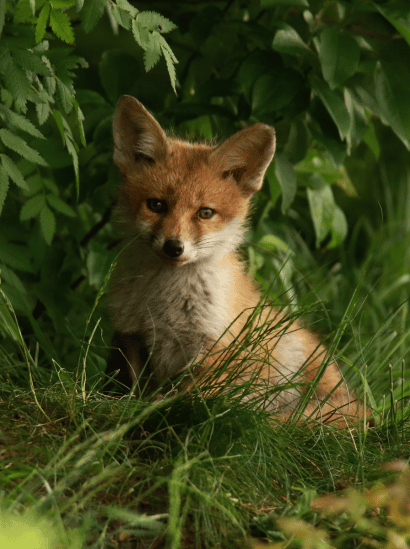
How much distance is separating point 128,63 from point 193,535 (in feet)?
8.35

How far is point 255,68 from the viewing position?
3105 mm

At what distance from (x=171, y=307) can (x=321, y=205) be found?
1525 mm

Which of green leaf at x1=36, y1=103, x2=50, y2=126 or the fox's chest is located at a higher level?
green leaf at x1=36, y1=103, x2=50, y2=126

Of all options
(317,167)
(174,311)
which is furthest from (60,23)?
(317,167)

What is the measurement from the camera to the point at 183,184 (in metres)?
2.74

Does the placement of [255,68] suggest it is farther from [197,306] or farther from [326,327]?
[326,327]

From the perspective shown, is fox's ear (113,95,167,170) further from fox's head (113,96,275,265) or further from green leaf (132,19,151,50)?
green leaf (132,19,151,50)

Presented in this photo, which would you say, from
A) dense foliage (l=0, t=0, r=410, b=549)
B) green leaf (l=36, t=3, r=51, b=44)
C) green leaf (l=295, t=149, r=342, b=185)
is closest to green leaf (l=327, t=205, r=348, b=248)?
dense foliage (l=0, t=0, r=410, b=549)

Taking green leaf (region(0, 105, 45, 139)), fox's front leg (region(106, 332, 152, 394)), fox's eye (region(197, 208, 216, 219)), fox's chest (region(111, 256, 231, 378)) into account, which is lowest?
fox's front leg (region(106, 332, 152, 394))

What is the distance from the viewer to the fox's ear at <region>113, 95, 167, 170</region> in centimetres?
279

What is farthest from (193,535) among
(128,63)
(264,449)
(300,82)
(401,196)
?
(401,196)

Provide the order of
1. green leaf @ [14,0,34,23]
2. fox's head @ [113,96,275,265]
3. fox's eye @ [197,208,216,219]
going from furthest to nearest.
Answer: fox's eye @ [197,208,216,219] → fox's head @ [113,96,275,265] → green leaf @ [14,0,34,23]

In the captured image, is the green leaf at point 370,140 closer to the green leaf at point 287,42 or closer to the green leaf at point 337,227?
the green leaf at point 337,227

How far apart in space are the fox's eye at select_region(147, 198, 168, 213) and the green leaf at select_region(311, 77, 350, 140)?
997 mm
